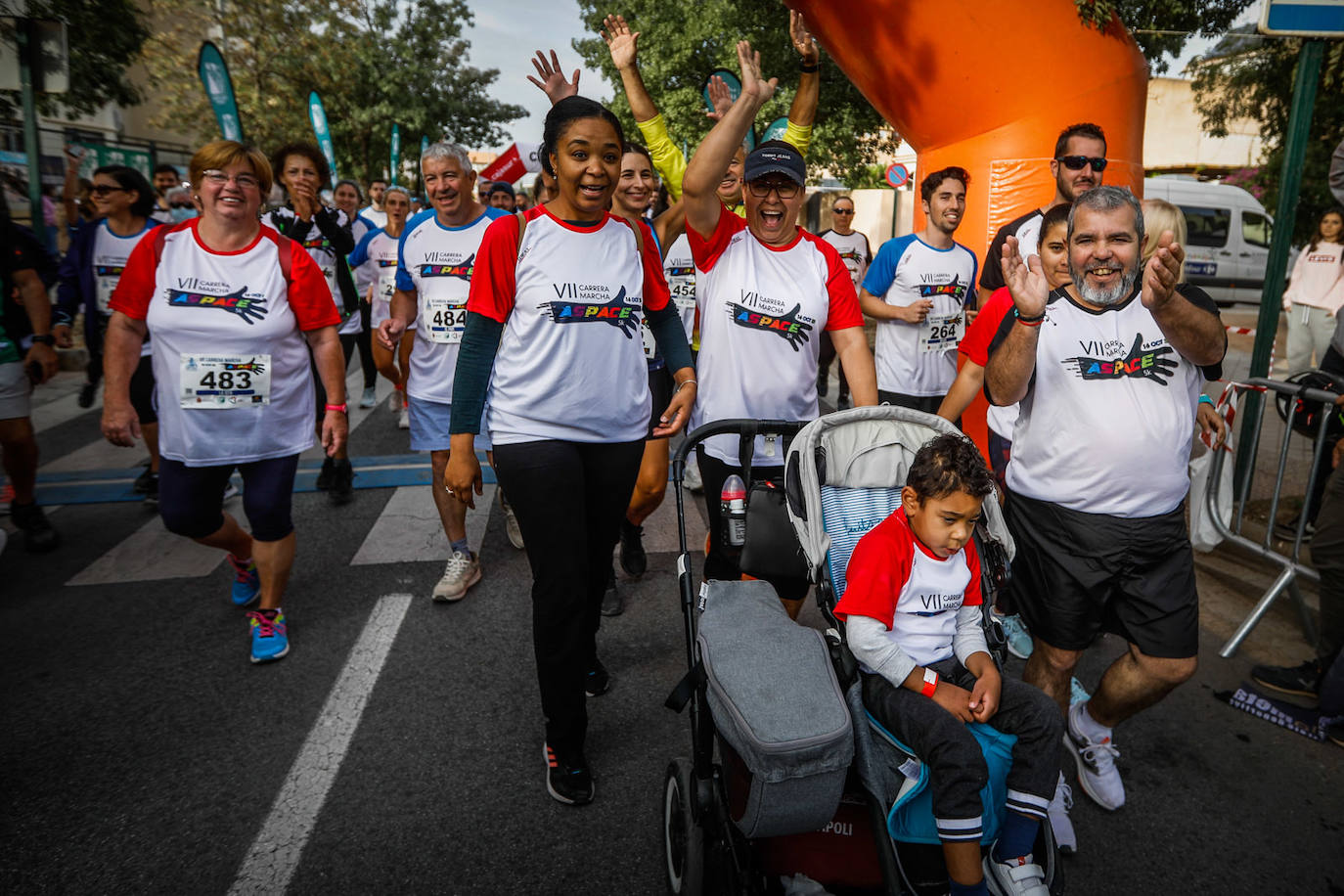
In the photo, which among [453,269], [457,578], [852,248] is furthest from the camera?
[852,248]

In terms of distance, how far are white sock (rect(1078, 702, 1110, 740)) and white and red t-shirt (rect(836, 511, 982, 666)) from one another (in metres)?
1.00

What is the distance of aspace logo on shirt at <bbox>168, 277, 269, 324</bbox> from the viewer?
338cm

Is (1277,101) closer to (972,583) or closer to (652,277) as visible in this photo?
(652,277)

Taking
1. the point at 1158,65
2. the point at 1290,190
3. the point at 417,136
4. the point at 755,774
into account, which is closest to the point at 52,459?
the point at 755,774

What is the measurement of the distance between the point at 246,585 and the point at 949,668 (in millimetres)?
3557

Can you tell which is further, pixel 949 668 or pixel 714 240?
pixel 714 240

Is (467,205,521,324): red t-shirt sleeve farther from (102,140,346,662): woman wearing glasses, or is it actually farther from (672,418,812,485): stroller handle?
(102,140,346,662): woman wearing glasses

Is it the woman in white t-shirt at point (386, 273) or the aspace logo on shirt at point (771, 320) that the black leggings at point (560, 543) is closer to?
the aspace logo on shirt at point (771, 320)

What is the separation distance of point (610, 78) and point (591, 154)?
25101 millimetres

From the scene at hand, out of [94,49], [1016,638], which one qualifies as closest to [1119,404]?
[1016,638]

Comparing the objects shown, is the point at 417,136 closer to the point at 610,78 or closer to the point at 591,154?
the point at 610,78

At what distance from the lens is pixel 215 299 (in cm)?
340

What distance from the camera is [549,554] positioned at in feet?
8.92

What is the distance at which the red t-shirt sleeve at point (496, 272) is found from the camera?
264cm
